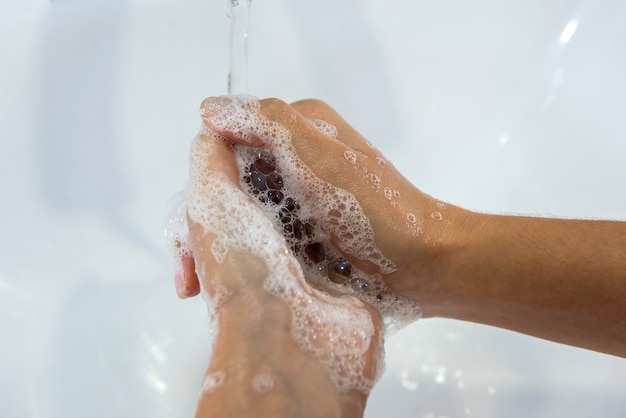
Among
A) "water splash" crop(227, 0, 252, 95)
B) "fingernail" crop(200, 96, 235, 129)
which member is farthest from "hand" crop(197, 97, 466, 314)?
"water splash" crop(227, 0, 252, 95)

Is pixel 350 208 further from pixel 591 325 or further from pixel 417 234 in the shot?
pixel 591 325

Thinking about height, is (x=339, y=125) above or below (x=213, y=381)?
above

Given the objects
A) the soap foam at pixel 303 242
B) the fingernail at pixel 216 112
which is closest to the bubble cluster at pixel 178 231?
the soap foam at pixel 303 242

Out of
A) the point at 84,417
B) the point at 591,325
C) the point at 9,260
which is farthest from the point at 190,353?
the point at 591,325

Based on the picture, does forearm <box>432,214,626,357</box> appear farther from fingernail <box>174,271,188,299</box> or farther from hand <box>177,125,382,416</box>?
fingernail <box>174,271,188,299</box>

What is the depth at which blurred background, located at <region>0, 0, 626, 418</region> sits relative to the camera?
87cm

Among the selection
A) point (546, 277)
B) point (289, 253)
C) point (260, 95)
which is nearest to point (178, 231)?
point (289, 253)

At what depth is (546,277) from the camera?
646 mm

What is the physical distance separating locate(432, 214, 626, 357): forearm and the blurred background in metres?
0.30

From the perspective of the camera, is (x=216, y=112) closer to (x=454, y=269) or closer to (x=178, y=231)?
(x=178, y=231)

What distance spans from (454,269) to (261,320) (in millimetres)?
262

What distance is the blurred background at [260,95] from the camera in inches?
34.3

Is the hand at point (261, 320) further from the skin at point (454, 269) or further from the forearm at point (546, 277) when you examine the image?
the forearm at point (546, 277)

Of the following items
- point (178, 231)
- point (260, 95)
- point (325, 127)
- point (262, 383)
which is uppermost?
point (260, 95)
